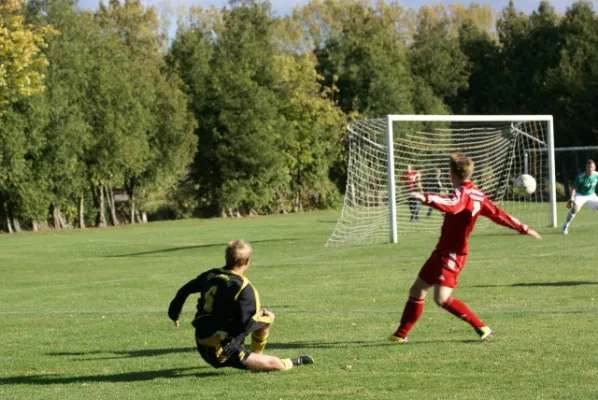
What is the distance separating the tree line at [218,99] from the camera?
44.4 metres

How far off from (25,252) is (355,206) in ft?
33.9

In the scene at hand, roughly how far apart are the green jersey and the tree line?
2050cm

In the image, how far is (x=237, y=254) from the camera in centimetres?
881

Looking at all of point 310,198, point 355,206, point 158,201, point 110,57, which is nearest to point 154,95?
point 110,57

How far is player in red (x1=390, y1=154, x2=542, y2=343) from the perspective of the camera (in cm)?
1026

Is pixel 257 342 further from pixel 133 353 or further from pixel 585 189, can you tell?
pixel 585 189

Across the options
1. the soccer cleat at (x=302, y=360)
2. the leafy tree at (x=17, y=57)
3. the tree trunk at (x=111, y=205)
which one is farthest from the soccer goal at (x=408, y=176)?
the soccer cleat at (x=302, y=360)

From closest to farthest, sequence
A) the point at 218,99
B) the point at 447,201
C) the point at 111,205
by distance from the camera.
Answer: the point at 447,201, the point at 111,205, the point at 218,99

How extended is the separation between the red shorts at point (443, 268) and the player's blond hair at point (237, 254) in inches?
93.0

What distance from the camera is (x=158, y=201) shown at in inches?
2131

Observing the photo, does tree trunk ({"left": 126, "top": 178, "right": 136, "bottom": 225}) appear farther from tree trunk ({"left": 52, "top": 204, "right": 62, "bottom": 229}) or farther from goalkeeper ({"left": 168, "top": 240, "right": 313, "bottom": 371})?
goalkeeper ({"left": 168, "top": 240, "right": 313, "bottom": 371})

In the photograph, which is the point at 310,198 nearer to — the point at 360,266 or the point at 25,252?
the point at 25,252

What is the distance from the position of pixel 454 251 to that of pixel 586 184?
1660cm

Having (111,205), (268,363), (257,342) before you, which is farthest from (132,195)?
(268,363)
